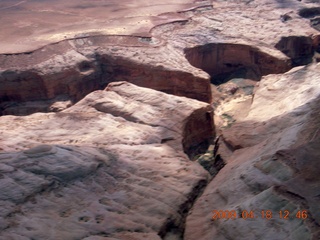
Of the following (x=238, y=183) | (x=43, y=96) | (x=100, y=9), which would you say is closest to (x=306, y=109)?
Answer: (x=238, y=183)

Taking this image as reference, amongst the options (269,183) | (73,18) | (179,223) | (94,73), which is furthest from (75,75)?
(269,183)

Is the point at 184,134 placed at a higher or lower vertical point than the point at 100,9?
lower

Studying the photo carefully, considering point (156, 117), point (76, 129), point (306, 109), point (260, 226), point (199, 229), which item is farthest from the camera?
point (156, 117)

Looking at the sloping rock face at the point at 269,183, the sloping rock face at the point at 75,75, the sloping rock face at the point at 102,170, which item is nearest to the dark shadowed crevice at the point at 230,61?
the sloping rock face at the point at 75,75

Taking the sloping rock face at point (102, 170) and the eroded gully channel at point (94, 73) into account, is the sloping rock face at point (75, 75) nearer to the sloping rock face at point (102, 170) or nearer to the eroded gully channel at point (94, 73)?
the eroded gully channel at point (94, 73)

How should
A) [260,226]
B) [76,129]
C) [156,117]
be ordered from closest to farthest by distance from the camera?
[260,226]
[76,129]
[156,117]

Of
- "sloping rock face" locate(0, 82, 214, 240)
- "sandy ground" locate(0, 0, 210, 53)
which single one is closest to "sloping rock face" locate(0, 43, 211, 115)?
"sandy ground" locate(0, 0, 210, 53)

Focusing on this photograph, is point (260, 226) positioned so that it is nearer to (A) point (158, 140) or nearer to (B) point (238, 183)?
(B) point (238, 183)
